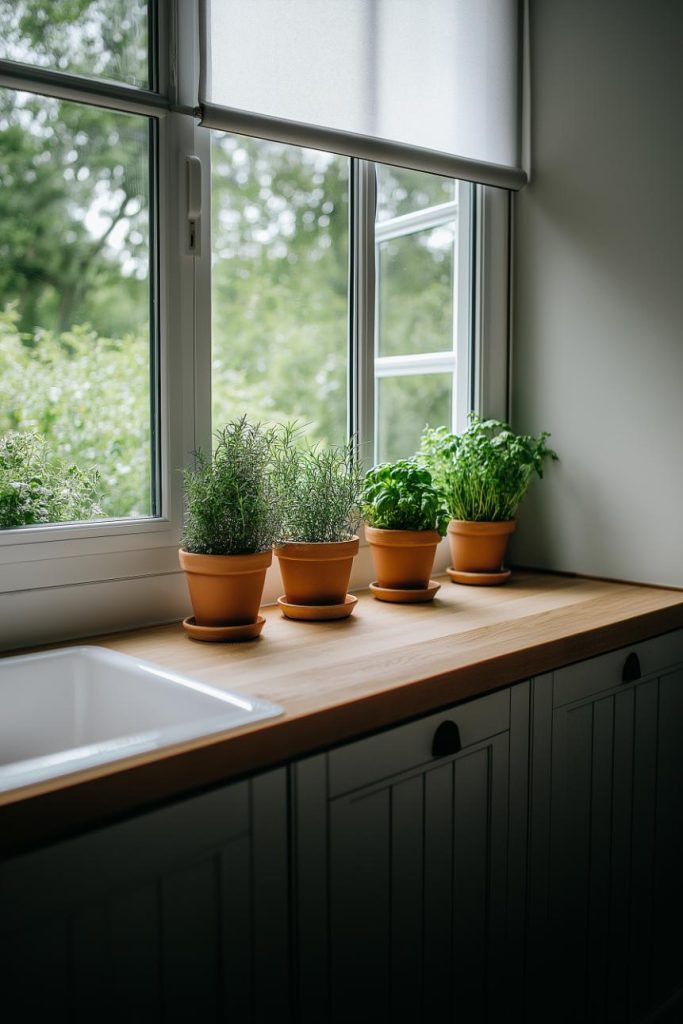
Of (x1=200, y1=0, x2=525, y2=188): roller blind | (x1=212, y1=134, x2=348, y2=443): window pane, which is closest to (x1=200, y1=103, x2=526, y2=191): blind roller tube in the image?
(x1=200, y1=0, x2=525, y2=188): roller blind

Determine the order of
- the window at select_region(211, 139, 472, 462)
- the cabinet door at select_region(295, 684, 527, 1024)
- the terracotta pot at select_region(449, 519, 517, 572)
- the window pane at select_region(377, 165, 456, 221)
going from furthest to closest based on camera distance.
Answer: the window at select_region(211, 139, 472, 462) < the window pane at select_region(377, 165, 456, 221) < the terracotta pot at select_region(449, 519, 517, 572) < the cabinet door at select_region(295, 684, 527, 1024)

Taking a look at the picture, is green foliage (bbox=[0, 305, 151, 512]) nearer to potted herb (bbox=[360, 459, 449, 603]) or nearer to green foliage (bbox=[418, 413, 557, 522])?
potted herb (bbox=[360, 459, 449, 603])

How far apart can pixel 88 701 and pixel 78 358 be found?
2.94 meters

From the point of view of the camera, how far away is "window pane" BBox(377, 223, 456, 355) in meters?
2.34

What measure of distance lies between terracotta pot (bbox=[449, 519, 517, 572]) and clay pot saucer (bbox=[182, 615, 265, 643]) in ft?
2.38

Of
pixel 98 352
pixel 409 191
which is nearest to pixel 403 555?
pixel 409 191

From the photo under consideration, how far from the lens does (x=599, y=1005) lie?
1646 mm

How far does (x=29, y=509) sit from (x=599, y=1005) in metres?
1.41

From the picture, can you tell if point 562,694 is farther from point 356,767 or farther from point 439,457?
point 439,457

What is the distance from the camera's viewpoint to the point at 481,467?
2039mm

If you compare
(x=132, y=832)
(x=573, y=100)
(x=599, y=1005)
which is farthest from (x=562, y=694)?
(x=573, y=100)

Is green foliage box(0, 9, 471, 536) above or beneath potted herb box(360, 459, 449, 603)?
above

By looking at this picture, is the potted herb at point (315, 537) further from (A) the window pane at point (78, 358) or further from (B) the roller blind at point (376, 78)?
(B) the roller blind at point (376, 78)

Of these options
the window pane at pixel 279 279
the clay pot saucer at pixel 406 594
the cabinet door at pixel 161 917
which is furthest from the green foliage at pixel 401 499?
the window pane at pixel 279 279
